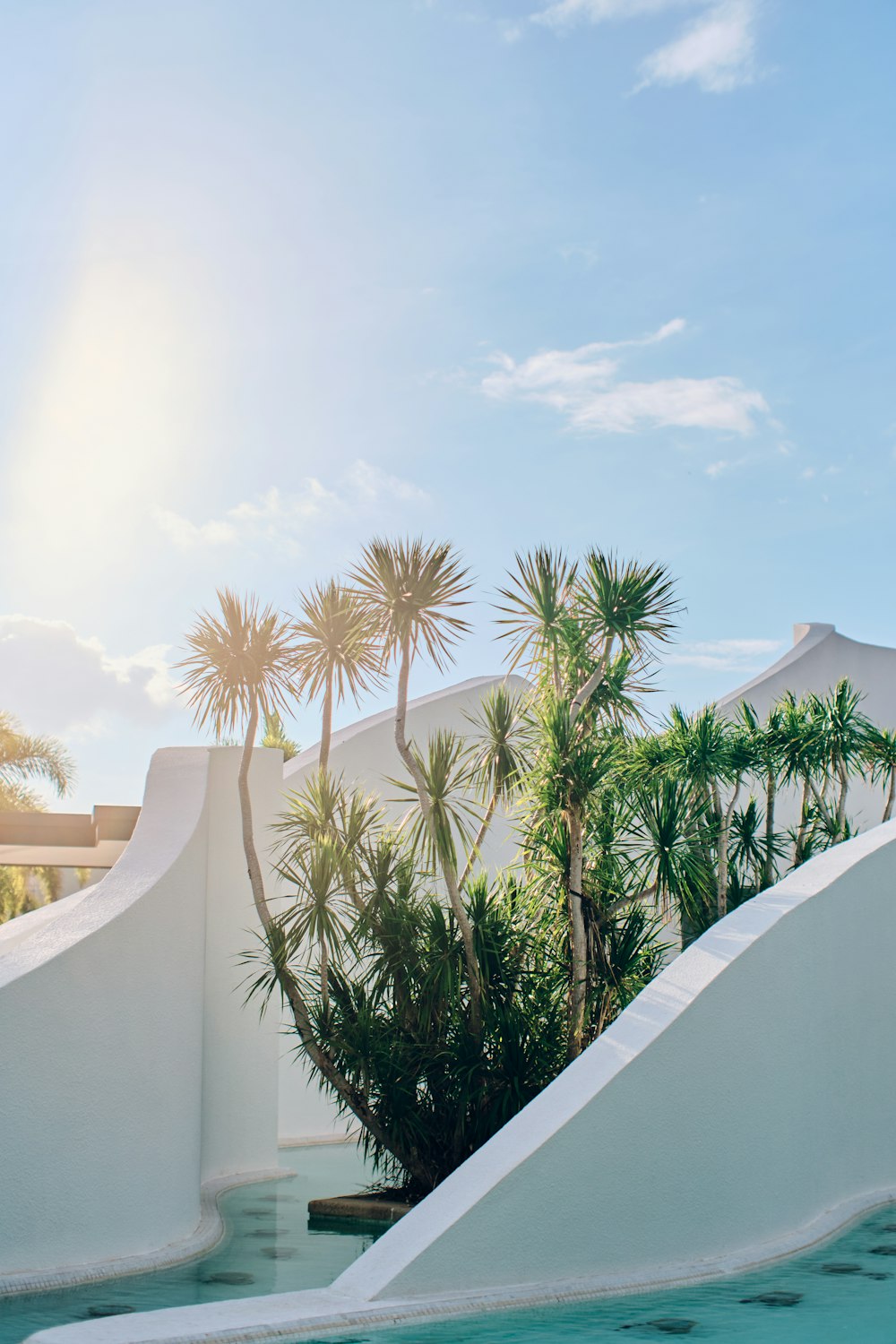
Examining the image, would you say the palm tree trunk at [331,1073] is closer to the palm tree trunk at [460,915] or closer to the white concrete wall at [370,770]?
the palm tree trunk at [460,915]

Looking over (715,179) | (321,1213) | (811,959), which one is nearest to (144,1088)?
(321,1213)

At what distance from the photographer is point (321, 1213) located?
9359 millimetres

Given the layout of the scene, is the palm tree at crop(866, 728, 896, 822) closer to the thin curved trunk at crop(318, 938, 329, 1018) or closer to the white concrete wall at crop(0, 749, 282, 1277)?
the thin curved trunk at crop(318, 938, 329, 1018)

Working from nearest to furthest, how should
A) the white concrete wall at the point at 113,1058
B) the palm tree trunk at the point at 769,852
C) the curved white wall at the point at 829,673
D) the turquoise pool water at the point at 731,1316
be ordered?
the turquoise pool water at the point at 731,1316, the white concrete wall at the point at 113,1058, the palm tree trunk at the point at 769,852, the curved white wall at the point at 829,673

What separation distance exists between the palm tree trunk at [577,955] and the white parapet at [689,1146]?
1.76 m

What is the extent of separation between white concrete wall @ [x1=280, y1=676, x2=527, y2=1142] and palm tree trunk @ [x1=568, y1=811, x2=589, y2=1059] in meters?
2.61

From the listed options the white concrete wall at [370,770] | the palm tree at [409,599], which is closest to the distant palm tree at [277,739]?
the white concrete wall at [370,770]

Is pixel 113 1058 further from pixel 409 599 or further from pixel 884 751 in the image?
pixel 884 751

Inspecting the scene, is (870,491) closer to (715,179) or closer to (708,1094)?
(715,179)

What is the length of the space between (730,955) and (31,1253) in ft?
13.8

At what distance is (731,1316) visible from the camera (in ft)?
19.4

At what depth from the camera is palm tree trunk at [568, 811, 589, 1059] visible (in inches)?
372

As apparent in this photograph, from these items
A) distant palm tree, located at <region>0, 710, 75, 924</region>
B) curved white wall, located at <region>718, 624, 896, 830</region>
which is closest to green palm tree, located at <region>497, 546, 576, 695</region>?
curved white wall, located at <region>718, 624, 896, 830</region>

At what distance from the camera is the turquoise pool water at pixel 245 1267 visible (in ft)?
21.1
